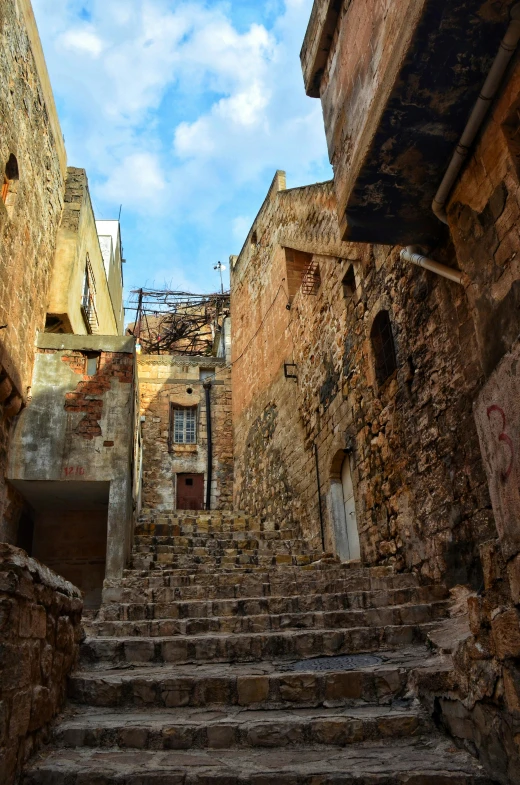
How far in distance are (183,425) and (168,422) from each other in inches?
20.7

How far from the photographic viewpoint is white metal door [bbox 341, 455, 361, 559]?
8367 mm

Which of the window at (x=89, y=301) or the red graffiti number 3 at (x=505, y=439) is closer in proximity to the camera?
the red graffiti number 3 at (x=505, y=439)

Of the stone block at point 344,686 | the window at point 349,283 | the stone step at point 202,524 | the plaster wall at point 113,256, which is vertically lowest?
the stone block at point 344,686

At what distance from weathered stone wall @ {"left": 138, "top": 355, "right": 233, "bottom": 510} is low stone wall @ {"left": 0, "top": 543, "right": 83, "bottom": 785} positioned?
43.8ft

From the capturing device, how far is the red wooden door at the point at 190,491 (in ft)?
55.8

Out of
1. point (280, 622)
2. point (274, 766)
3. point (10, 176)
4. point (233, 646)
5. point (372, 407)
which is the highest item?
point (10, 176)

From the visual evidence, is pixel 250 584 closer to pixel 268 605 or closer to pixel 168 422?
pixel 268 605

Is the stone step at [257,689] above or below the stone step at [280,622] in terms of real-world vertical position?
below

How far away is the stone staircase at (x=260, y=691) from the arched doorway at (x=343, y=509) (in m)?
2.57

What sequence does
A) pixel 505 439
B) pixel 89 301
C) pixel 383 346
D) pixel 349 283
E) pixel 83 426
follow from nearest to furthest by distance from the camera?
pixel 505 439 < pixel 383 346 < pixel 83 426 < pixel 349 283 < pixel 89 301

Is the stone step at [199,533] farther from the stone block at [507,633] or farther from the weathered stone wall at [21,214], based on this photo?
the stone block at [507,633]

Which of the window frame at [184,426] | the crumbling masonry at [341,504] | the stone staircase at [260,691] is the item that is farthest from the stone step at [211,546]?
the window frame at [184,426]

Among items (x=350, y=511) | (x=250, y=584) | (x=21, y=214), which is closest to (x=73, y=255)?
(x=21, y=214)

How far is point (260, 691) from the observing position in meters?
3.65
